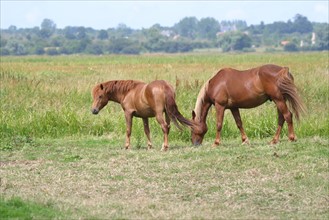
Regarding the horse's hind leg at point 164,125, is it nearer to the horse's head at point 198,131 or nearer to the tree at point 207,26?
the horse's head at point 198,131

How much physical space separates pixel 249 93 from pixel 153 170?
2.54 m

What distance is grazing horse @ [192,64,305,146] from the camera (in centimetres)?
1173

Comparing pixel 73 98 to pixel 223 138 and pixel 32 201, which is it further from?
pixel 32 201

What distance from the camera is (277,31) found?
15725 cm

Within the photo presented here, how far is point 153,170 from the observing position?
1019 cm

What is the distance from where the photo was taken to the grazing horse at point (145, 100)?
38.3ft

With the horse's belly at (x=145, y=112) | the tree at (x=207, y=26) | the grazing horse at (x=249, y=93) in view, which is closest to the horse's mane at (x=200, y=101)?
the grazing horse at (x=249, y=93)

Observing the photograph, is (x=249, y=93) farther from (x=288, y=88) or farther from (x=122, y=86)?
(x=122, y=86)

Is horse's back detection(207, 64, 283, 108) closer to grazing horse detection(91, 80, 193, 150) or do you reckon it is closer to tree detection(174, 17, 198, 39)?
grazing horse detection(91, 80, 193, 150)

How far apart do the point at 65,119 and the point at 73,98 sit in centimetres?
319

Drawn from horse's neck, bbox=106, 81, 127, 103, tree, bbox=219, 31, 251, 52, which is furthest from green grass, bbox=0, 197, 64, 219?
tree, bbox=219, 31, 251, 52

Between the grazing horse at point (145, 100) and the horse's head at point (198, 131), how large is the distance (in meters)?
0.24

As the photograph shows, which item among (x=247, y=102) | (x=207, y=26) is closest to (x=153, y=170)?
(x=247, y=102)

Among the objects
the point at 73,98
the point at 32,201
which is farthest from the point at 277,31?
the point at 32,201
